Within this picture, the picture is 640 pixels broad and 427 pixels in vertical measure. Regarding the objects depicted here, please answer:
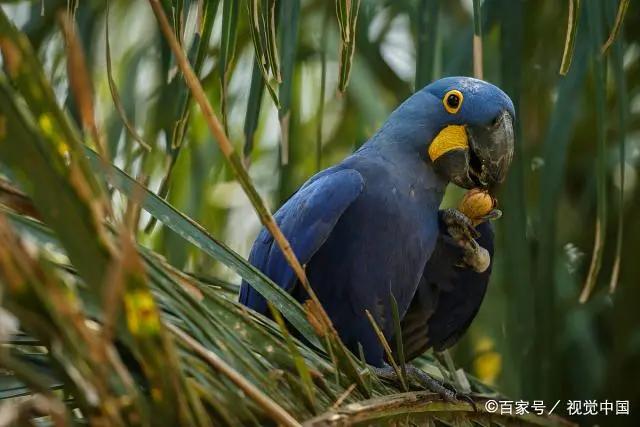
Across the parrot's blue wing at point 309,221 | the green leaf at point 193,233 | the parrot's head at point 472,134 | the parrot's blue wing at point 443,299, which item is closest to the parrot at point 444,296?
the parrot's blue wing at point 443,299

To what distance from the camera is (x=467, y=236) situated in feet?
5.79

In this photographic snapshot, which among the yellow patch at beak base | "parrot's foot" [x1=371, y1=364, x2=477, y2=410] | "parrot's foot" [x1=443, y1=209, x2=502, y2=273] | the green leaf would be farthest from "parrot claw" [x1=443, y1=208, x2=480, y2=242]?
the green leaf

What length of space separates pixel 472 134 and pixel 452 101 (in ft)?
0.24

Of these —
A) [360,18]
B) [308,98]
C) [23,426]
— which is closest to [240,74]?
[308,98]

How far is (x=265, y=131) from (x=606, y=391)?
120 centimetres

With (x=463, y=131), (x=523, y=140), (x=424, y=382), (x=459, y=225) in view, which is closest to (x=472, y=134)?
(x=463, y=131)

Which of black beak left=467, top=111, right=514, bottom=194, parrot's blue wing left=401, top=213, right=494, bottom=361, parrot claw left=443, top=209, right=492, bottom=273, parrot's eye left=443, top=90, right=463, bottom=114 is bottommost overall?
parrot's blue wing left=401, top=213, right=494, bottom=361

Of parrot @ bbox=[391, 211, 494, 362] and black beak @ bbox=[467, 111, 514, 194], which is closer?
black beak @ bbox=[467, 111, 514, 194]

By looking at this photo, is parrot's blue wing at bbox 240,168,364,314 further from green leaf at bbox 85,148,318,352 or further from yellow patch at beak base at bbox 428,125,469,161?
green leaf at bbox 85,148,318,352

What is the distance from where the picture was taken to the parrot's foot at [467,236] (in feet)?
5.74

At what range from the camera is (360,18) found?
2.51m

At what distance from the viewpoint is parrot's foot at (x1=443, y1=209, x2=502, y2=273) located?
1.75 metres

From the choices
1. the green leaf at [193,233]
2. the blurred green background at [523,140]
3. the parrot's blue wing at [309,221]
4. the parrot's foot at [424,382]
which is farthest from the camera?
the blurred green background at [523,140]

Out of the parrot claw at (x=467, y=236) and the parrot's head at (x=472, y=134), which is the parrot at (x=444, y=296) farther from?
the parrot's head at (x=472, y=134)
